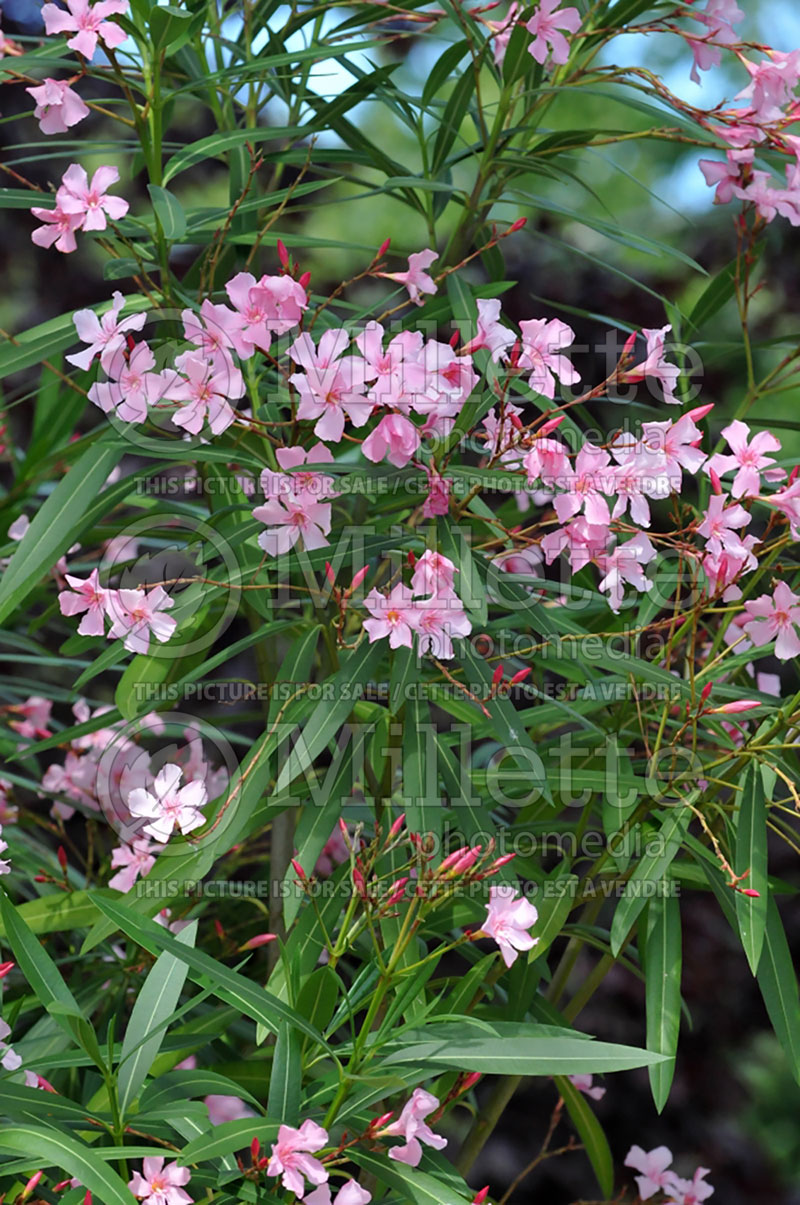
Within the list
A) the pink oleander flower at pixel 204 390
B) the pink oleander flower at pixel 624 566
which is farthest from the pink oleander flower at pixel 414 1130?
the pink oleander flower at pixel 204 390

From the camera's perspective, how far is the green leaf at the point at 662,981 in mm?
983

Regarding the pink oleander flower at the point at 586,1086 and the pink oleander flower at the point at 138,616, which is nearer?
the pink oleander flower at the point at 138,616

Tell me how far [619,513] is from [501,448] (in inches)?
4.1

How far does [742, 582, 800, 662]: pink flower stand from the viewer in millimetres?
985

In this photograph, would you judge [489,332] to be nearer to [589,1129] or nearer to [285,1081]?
[285,1081]

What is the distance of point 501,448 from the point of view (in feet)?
3.10

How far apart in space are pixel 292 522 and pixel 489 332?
21cm

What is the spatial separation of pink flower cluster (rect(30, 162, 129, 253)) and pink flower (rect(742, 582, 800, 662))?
59 cm

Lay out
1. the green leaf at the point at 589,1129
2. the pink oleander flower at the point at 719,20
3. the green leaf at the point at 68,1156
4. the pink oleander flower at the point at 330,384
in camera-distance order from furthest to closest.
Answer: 1. the green leaf at the point at 589,1129
2. the pink oleander flower at the point at 719,20
3. the pink oleander flower at the point at 330,384
4. the green leaf at the point at 68,1156

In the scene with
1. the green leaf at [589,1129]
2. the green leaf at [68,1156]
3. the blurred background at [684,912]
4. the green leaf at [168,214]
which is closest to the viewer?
the green leaf at [68,1156]

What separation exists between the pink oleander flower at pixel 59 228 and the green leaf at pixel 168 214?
Answer: 6 centimetres

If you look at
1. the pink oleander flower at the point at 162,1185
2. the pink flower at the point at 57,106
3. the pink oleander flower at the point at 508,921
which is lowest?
the pink oleander flower at the point at 162,1185

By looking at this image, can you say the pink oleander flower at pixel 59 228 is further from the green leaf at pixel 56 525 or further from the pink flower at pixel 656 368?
the pink flower at pixel 656 368

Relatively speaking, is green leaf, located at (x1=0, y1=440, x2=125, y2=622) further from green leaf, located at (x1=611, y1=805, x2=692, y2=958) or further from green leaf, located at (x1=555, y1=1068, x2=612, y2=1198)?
green leaf, located at (x1=555, y1=1068, x2=612, y2=1198)
